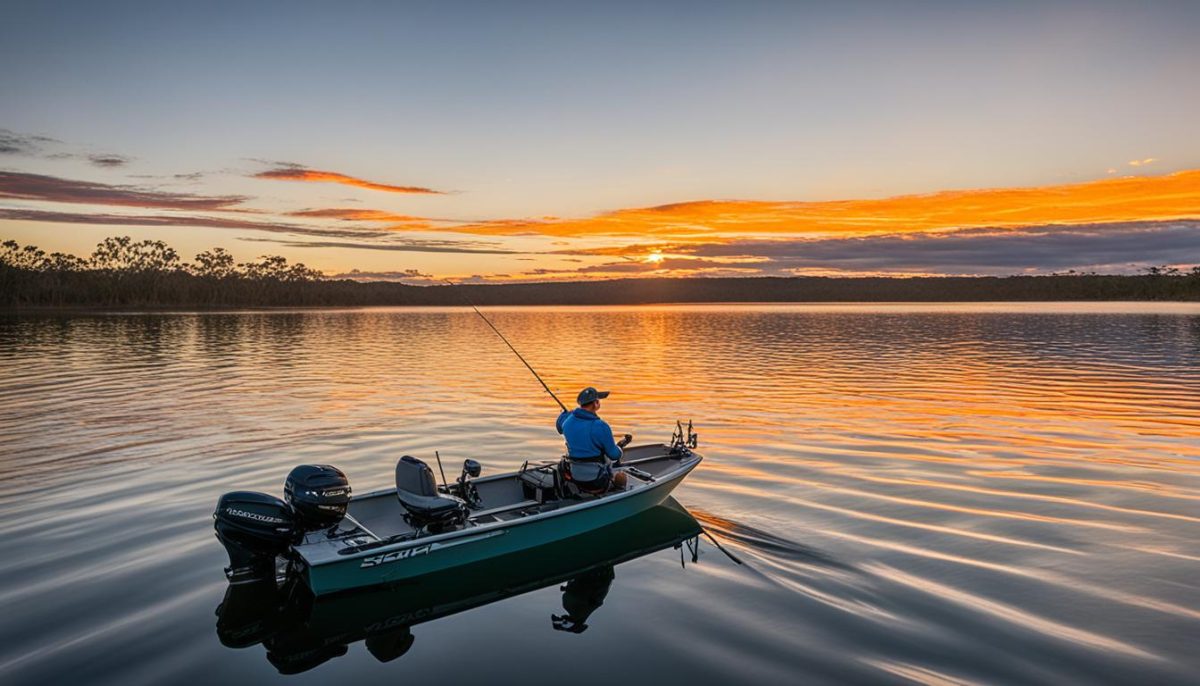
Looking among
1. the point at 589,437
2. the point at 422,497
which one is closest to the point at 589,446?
the point at 589,437

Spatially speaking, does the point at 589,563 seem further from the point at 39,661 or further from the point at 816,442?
the point at 816,442

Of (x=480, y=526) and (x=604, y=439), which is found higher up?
(x=604, y=439)

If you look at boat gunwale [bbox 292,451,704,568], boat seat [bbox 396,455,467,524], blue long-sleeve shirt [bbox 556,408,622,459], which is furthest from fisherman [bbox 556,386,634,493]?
boat seat [bbox 396,455,467,524]

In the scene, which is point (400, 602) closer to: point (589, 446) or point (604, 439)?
point (589, 446)

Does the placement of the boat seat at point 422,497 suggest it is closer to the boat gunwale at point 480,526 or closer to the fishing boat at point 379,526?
the fishing boat at point 379,526

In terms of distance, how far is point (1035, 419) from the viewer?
2052 centimetres

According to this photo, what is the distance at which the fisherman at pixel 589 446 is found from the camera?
11.5 metres

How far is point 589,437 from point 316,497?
13.3 feet

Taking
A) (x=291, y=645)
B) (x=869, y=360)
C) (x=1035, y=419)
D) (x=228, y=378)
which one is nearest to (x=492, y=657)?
(x=291, y=645)

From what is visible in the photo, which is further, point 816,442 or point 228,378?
point 228,378

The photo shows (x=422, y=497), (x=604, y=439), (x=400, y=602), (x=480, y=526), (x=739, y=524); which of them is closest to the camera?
(x=400, y=602)

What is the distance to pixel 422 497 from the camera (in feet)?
32.2

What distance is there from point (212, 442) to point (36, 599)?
32.8ft

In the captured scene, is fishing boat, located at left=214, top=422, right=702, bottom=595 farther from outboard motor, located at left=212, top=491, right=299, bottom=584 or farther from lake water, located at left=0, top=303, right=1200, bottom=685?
lake water, located at left=0, top=303, right=1200, bottom=685
